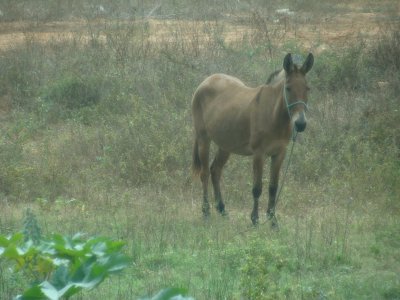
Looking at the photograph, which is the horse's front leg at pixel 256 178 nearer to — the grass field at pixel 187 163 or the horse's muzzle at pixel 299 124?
the grass field at pixel 187 163

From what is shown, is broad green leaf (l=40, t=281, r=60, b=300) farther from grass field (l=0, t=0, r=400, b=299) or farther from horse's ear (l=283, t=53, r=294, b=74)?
horse's ear (l=283, t=53, r=294, b=74)

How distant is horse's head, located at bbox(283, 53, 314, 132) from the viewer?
9.23 meters

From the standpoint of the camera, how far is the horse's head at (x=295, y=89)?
363 inches

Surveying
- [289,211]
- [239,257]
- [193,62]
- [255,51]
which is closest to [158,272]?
[239,257]

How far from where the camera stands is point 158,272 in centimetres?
758

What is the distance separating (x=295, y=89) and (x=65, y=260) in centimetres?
509

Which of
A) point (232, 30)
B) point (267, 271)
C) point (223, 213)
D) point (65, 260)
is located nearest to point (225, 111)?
point (223, 213)

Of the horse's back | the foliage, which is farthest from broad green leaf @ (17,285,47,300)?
the horse's back

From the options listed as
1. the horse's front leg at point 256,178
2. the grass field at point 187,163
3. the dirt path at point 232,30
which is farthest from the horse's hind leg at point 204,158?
the dirt path at point 232,30

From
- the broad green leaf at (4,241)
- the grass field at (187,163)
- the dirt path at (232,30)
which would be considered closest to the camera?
the broad green leaf at (4,241)

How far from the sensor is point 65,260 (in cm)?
479

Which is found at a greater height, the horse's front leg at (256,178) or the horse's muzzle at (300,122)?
the horse's muzzle at (300,122)

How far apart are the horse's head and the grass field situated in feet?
4.14

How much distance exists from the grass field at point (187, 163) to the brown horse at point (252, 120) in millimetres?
525
